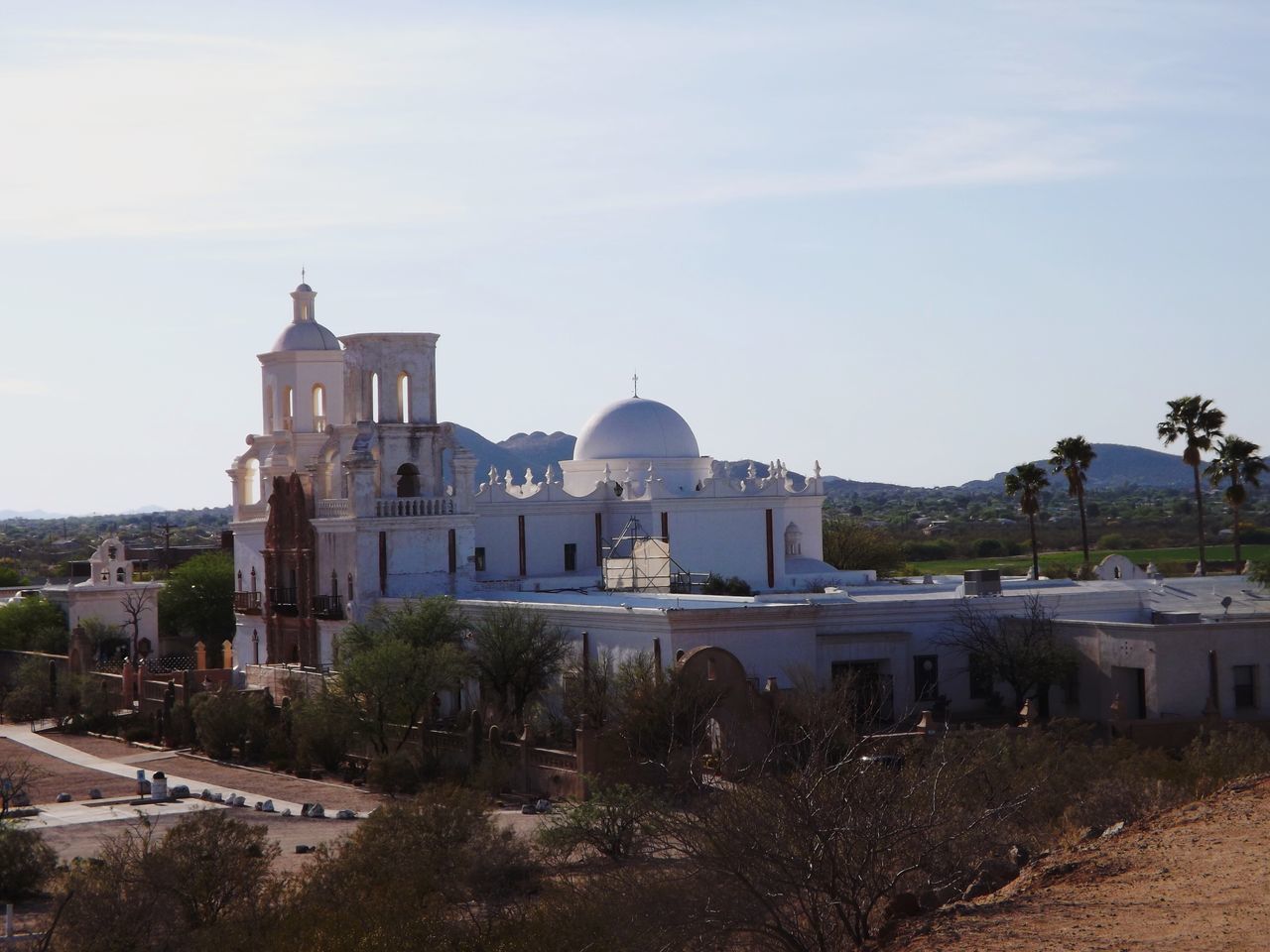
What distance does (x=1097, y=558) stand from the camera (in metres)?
88.2

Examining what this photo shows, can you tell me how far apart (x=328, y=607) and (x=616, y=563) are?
6.90 metres

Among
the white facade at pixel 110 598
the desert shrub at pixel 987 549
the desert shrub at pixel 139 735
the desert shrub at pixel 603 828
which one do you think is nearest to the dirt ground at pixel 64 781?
the desert shrub at pixel 139 735

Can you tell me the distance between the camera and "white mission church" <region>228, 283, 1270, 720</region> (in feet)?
111

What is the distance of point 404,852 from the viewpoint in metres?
21.6

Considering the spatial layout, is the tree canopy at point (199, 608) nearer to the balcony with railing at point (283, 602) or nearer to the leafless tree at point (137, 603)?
the leafless tree at point (137, 603)

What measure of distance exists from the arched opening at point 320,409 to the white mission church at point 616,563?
9cm

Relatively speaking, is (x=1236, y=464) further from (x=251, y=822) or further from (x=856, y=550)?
(x=251, y=822)

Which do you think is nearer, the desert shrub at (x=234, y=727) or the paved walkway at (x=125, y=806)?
the paved walkway at (x=125, y=806)

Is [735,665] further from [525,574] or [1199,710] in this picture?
[525,574]

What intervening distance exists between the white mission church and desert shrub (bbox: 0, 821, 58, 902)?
11894 millimetres

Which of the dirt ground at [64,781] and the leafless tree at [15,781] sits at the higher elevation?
the leafless tree at [15,781]

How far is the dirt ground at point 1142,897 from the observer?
1495cm

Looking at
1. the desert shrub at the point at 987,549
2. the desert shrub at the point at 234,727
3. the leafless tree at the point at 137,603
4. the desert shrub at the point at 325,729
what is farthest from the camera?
the desert shrub at the point at 987,549

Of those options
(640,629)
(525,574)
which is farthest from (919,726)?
(525,574)
